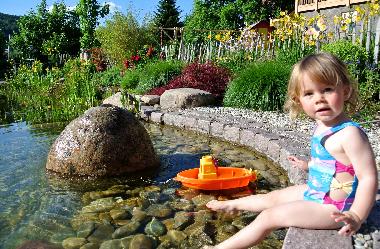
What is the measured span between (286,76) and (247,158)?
2833 mm

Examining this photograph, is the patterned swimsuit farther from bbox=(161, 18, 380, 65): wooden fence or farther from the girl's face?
bbox=(161, 18, 380, 65): wooden fence

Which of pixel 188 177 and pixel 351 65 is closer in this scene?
pixel 188 177

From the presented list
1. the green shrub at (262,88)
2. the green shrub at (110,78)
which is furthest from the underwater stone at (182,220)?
the green shrub at (110,78)

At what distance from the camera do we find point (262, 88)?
7.50 meters

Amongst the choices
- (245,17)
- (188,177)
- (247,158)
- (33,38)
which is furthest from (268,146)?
(245,17)

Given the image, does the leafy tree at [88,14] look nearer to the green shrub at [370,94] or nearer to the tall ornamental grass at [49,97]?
the tall ornamental grass at [49,97]

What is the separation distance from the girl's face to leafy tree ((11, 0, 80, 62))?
2572 centimetres

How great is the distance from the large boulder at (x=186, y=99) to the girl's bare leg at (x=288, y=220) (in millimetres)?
5979

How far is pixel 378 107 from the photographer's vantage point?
6.51 metres

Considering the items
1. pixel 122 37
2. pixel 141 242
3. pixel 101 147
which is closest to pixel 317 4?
pixel 122 37

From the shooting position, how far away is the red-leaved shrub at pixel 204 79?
358 inches

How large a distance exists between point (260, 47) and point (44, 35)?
21.3m

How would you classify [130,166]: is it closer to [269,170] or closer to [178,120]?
[269,170]

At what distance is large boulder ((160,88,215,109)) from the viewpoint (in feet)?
26.9
